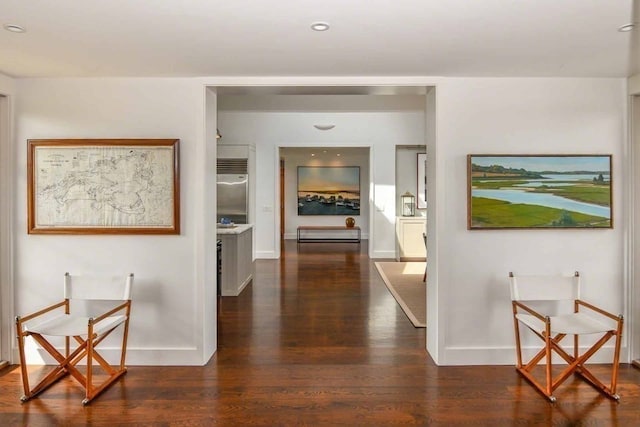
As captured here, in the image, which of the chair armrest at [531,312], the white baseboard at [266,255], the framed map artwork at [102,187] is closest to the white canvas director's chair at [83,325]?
the framed map artwork at [102,187]

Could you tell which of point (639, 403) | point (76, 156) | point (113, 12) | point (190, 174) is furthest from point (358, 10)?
point (639, 403)

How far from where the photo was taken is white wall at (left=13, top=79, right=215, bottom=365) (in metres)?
3.37

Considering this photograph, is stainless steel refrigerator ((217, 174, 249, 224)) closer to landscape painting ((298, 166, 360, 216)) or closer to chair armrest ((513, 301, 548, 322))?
landscape painting ((298, 166, 360, 216))

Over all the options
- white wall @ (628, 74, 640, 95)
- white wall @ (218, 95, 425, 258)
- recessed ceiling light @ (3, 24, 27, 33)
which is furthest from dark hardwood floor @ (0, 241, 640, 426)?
white wall @ (218, 95, 425, 258)

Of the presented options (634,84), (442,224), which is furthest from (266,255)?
(634,84)

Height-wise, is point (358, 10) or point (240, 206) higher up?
point (358, 10)

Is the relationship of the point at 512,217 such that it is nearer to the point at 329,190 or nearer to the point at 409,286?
the point at 409,286

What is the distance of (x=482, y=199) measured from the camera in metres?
3.39

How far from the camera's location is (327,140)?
882cm

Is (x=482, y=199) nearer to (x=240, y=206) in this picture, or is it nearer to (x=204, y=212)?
(x=204, y=212)

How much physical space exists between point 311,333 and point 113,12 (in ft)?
10.2

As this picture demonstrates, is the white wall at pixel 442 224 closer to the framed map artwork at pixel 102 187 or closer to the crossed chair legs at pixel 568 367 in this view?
the framed map artwork at pixel 102 187

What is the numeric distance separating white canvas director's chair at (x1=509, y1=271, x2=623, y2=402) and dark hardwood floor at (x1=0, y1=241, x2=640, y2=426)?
0.11 metres

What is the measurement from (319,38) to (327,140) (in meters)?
6.31
